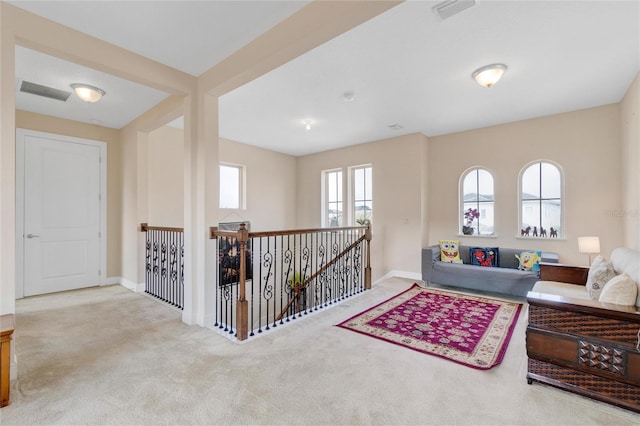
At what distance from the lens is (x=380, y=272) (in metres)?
6.21

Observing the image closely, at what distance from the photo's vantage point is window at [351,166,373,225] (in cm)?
653

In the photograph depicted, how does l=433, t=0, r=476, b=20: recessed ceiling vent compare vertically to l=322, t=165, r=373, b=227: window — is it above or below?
above

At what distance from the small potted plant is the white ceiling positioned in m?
1.68

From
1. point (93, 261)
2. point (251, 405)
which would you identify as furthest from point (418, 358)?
point (93, 261)

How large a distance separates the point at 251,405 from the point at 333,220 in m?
5.47

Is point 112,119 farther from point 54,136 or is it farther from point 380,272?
point 380,272

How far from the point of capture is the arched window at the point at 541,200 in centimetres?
476

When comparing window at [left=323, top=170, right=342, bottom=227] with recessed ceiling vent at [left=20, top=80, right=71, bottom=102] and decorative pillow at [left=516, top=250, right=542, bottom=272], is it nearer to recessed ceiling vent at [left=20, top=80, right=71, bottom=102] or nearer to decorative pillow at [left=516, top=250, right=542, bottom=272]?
decorative pillow at [left=516, top=250, right=542, bottom=272]

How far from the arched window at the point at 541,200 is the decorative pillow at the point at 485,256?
58 centimetres

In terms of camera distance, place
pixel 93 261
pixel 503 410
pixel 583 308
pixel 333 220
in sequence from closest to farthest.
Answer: pixel 503 410 → pixel 583 308 → pixel 93 261 → pixel 333 220

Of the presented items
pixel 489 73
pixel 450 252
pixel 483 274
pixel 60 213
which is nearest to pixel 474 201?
pixel 450 252

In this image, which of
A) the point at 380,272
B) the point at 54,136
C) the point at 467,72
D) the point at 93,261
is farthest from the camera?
the point at 380,272

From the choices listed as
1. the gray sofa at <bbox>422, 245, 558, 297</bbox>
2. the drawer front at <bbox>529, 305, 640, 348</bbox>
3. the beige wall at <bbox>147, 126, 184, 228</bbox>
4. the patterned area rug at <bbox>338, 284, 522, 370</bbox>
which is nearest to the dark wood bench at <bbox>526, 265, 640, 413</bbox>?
the drawer front at <bbox>529, 305, 640, 348</bbox>

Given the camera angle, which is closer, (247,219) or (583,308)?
(583,308)
